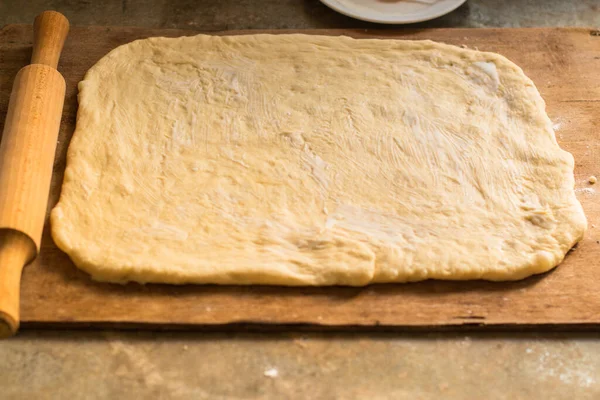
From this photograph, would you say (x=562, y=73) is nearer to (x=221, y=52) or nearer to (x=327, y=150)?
(x=327, y=150)

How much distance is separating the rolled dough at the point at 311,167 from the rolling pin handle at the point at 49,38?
17 cm

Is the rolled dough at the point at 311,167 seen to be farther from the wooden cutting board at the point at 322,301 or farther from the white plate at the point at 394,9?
the white plate at the point at 394,9

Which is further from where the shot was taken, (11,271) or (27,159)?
(27,159)

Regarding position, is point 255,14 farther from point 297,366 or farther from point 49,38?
point 297,366

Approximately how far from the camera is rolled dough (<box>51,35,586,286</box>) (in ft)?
5.52

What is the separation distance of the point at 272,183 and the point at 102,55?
0.96 m

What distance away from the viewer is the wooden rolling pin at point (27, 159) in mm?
1602

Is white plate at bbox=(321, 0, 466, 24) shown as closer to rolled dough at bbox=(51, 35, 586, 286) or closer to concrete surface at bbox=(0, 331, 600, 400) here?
rolled dough at bbox=(51, 35, 586, 286)

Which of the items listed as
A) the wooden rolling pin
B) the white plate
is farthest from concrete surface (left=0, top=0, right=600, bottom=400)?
the white plate

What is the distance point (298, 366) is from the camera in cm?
159

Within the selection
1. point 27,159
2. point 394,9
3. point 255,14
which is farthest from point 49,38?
point 394,9

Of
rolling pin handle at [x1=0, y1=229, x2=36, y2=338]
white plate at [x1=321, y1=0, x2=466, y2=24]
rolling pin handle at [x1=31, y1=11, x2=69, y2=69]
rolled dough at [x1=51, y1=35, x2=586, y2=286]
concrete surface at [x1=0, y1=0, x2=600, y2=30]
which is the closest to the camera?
rolling pin handle at [x1=0, y1=229, x2=36, y2=338]

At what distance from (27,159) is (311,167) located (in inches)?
32.8

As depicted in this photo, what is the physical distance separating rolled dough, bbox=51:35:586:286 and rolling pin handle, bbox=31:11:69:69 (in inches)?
6.5
